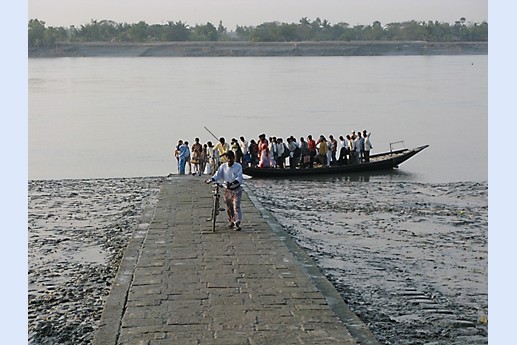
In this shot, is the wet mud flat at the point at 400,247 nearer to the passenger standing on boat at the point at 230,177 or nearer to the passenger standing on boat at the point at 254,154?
the passenger standing on boat at the point at 254,154

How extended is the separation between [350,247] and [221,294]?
5.04 meters

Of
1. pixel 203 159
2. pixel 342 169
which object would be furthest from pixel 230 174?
pixel 342 169

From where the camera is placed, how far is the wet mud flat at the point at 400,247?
9.09 m

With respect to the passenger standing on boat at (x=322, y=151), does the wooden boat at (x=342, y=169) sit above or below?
below

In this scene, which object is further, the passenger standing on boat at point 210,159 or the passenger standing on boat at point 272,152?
the passenger standing on boat at point 272,152

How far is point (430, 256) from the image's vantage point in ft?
40.5

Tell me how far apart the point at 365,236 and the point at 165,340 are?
7364mm

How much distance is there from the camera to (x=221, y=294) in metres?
8.16

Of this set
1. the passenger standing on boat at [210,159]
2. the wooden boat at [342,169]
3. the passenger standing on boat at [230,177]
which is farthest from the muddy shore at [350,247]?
the passenger standing on boat at [230,177]

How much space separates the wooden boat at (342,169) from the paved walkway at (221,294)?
8.29m

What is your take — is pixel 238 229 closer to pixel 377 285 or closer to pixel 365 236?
pixel 377 285

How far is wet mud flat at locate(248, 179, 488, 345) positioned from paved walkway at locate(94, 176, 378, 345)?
88cm

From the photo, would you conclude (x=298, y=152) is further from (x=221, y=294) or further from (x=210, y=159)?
(x=221, y=294)

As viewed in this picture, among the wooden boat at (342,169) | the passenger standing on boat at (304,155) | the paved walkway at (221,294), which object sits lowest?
the paved walkway at (221,294)
